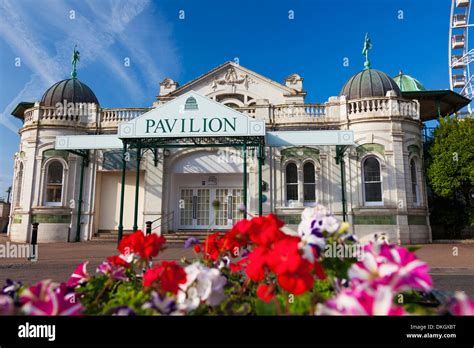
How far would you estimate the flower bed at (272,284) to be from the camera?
2.48ft

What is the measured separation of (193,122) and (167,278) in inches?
434

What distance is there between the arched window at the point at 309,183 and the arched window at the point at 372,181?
2311 mm

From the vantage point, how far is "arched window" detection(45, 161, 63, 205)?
1523 centimetres

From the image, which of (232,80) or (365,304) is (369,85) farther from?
(365,304)

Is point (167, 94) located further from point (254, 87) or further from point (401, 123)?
point (401, 123)

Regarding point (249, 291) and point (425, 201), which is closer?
point (249, 291)

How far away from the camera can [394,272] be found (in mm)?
781

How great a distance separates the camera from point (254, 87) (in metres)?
17.3

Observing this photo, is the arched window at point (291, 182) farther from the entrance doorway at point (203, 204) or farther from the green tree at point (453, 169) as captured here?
the green tree at point (453, 169)

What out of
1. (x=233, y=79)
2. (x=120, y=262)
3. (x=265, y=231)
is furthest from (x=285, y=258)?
(x=233, y=79)

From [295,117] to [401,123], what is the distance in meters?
4.91

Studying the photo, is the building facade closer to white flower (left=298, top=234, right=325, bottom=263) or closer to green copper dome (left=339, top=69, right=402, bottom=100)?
green copper dome (left=339, top=69, right=402, bottom=100)
